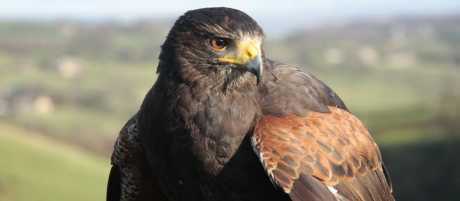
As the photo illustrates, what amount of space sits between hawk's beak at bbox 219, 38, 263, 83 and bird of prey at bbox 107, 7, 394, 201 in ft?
0.03

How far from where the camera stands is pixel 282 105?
24.2 ft

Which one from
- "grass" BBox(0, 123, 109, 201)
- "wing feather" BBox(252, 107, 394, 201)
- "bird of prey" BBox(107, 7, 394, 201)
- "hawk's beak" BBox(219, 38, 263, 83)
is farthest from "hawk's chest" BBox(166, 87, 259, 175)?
"grass" BBox(0, 123, 109, 201)

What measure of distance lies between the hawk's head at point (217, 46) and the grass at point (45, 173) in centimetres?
4474

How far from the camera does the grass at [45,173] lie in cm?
5269

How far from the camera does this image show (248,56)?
6.98m

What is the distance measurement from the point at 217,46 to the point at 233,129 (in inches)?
33.3

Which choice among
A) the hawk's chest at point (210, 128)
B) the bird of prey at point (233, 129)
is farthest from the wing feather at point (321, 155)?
the hawk's chest at point (210, 128)

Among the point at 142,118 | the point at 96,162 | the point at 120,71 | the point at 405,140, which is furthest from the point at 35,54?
the point at 142,118

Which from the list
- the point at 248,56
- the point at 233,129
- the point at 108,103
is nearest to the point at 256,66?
the point at 248,56

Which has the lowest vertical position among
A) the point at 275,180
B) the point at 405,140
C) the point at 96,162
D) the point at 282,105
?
the point at 405,140

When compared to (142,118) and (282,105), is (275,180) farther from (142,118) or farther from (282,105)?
(142,118)

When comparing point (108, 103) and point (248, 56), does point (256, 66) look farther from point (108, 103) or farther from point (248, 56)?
point (108, 103)

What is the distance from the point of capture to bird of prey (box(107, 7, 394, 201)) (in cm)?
694

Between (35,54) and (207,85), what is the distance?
154 m
